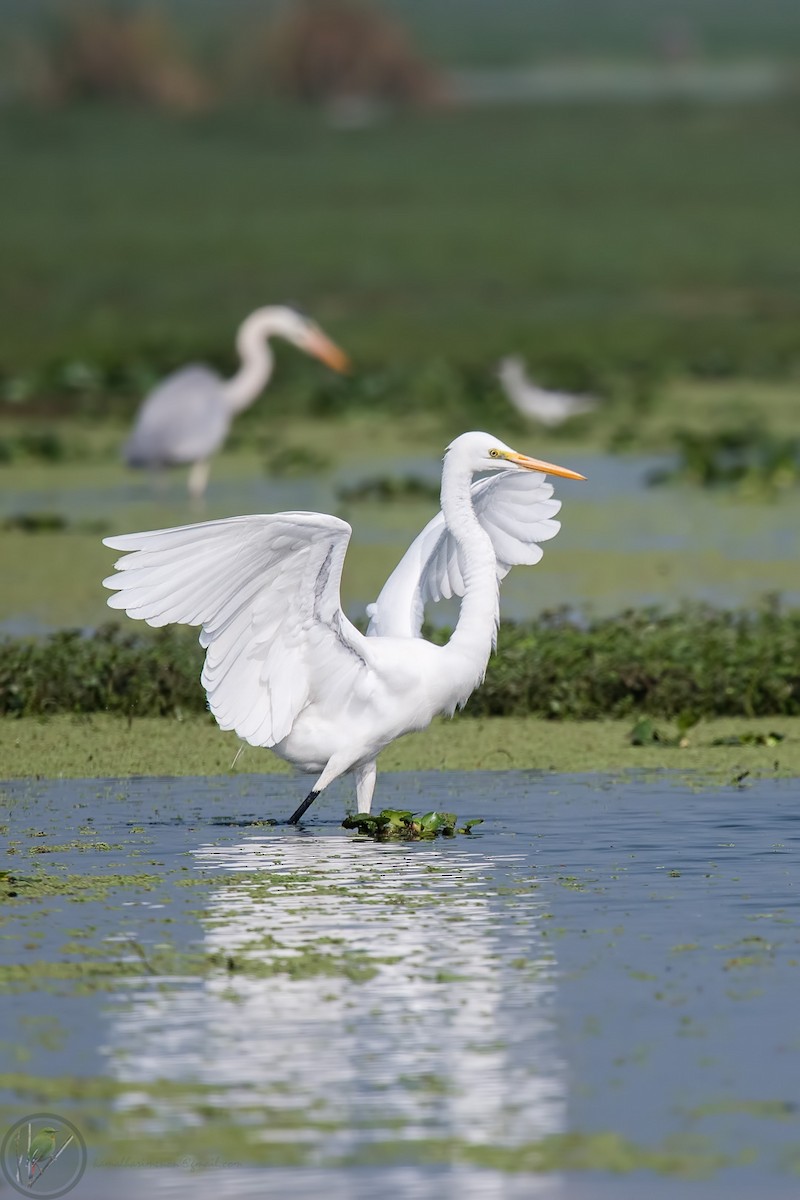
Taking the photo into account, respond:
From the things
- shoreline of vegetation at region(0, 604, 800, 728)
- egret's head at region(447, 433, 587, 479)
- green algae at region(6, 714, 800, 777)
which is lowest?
green algae at region(6, 714, 800, 777)

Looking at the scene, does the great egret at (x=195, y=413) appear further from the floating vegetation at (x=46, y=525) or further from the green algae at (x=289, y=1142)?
the green algae at (x=289, y=1142)

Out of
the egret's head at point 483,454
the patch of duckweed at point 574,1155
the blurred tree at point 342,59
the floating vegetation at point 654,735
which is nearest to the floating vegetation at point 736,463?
the floating vegetation at point 654,735

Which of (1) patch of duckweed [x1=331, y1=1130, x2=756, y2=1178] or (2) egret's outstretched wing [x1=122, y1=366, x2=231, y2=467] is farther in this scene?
(2) egret's outstretched wing [x1=122, y1=366, x2=231, y2=467]

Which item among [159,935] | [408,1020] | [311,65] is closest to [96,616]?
[159,935]

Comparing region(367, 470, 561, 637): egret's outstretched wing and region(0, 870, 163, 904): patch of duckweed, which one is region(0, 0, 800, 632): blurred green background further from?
region(0, 870, 163, 904): patch of duckweed

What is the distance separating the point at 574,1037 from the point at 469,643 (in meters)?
2.29

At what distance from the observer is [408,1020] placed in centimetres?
490

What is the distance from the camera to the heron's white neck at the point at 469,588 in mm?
6957

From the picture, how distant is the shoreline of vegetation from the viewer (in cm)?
843

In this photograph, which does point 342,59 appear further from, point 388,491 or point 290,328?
point 388,491

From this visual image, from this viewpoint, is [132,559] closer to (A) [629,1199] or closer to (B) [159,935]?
(B) [159,935]

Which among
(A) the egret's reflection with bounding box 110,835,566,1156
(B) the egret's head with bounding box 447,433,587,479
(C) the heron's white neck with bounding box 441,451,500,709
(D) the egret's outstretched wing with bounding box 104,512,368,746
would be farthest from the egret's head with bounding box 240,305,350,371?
(A) the egret's reflection with bounding box 110,835,566,1156

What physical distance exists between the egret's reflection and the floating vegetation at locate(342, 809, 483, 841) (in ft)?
0.61

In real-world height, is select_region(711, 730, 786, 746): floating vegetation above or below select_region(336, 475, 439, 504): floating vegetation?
below
